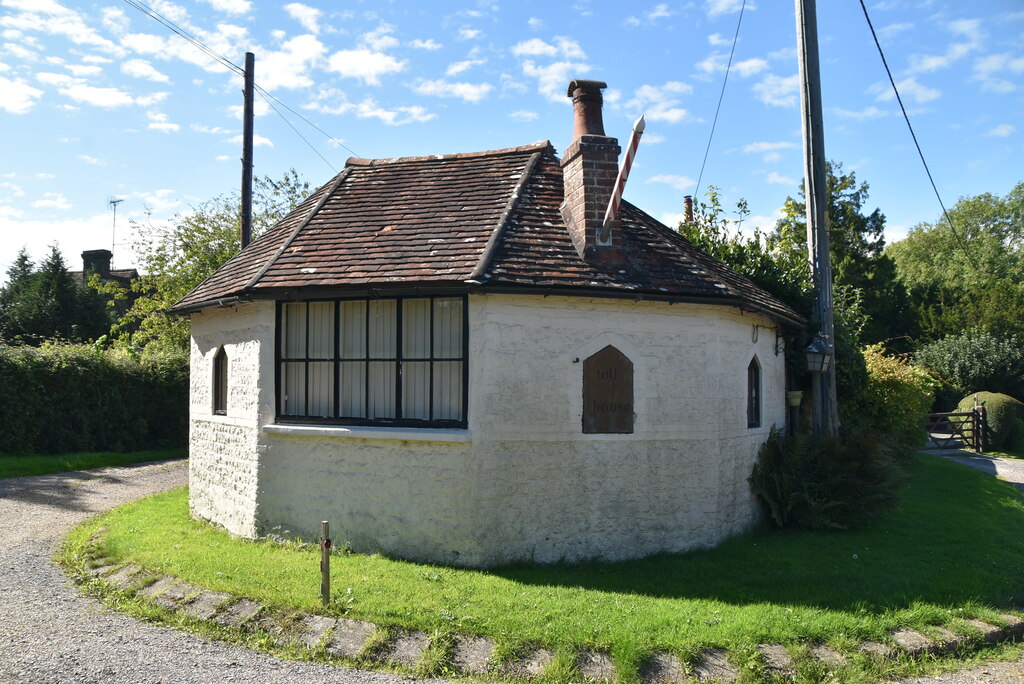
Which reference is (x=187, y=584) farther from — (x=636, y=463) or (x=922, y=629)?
(x=922, y=629)

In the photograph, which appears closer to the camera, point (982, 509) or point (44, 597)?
point (44, 597)

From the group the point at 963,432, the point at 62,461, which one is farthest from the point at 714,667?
the point at 963,432

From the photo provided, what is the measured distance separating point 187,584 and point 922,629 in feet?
25.5

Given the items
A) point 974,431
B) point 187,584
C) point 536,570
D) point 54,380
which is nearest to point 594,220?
point 536,570

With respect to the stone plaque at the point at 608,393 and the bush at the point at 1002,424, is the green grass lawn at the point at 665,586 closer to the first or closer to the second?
the stone plaque at the point at 608,393

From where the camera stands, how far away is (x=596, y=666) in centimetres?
601

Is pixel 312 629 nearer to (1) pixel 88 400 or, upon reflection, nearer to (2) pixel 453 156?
(2) pixel 453 156

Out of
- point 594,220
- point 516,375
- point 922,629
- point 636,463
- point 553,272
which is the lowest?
point 922,629

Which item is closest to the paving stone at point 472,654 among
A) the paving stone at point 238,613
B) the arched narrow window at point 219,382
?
the paving stone at point 238,613

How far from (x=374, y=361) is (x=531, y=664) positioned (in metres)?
4.84

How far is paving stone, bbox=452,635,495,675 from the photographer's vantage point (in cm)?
604

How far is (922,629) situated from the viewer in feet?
22.8

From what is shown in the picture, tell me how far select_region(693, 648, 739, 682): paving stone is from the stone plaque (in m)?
3.49

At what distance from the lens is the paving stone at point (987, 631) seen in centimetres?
696
